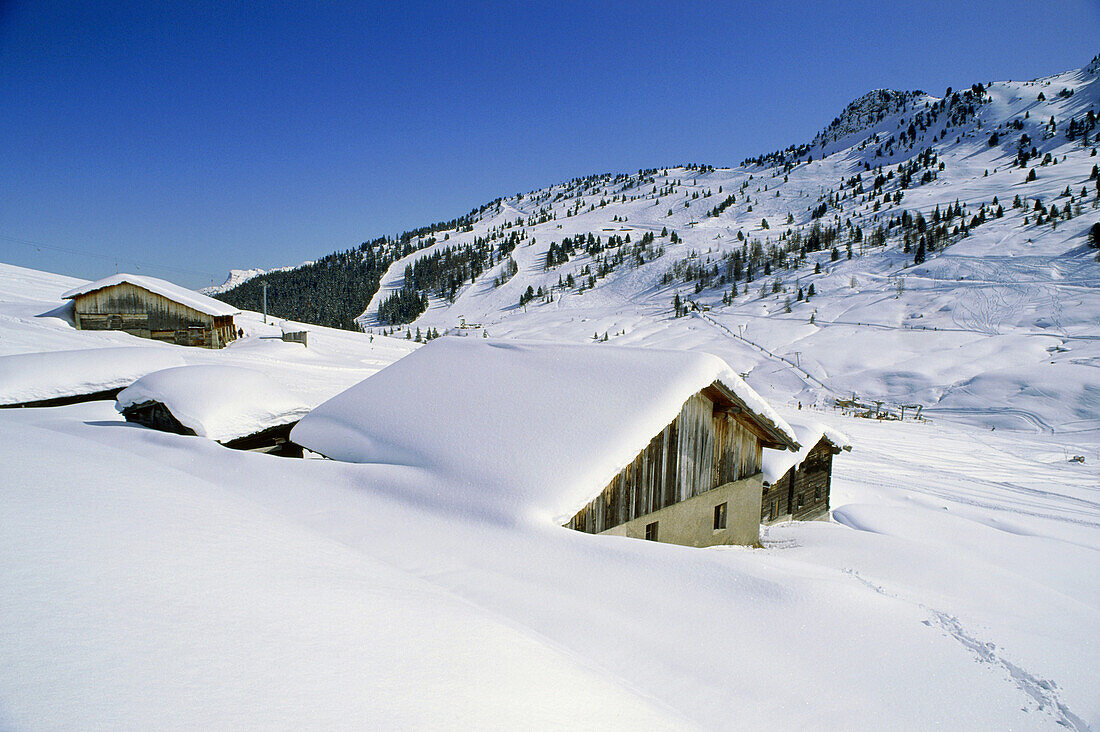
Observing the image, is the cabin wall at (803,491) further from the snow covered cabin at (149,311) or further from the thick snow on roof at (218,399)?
the snow covered cabin at (149,311)

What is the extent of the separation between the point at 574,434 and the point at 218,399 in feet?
23.9

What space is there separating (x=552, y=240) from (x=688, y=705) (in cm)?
12068

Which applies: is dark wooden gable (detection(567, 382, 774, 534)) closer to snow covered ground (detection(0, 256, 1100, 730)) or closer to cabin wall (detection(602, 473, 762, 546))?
cabin wall (detection(602, 473, 762, 546))

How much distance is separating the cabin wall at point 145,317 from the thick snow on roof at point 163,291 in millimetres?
238

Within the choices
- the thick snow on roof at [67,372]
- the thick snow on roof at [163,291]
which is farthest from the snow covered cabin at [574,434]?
the thick snow on roof at [163,291]

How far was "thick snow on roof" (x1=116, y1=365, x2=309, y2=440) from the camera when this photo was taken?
369 inches

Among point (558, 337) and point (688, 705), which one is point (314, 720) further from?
point (558, 337)

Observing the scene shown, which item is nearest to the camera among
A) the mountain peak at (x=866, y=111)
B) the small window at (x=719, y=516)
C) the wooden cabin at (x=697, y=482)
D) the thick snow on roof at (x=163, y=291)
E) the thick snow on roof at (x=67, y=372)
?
the wooden cabin at (x=697, y=482)

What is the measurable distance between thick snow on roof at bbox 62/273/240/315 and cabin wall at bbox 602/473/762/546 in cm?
2977

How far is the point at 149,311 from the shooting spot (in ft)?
92.3

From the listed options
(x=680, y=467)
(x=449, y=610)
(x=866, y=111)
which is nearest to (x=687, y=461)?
(x=680, y=467)

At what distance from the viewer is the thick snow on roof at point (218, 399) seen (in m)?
9.38

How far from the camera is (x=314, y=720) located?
1.97 m

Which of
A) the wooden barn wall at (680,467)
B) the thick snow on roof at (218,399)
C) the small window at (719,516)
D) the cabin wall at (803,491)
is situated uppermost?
the thick snow on roof at (218,399)
